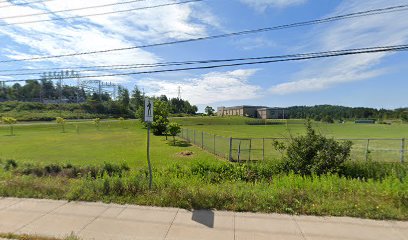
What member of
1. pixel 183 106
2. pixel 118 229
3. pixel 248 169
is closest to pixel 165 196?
pixel 118 229

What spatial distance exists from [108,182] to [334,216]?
515cm

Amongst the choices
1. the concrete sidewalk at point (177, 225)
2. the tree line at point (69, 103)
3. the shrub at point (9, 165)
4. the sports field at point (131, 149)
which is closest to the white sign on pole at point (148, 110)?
the concrete sidewalk at point (177, 225)

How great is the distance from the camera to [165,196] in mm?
5820

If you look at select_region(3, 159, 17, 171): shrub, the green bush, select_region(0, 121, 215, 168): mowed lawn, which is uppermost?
the green bush

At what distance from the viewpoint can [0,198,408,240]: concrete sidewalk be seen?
4.43m

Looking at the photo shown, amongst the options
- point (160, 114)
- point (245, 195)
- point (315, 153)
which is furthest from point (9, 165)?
point (160, 114)

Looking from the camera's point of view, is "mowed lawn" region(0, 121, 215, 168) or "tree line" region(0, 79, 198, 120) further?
"tree line" region(0, 79, 198, 120)

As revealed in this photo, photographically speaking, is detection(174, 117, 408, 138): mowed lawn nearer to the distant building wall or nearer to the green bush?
the green bush

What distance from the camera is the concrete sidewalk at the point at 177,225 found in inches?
174

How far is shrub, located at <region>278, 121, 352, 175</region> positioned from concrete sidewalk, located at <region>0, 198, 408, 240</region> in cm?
569

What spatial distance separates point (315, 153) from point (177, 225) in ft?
25.5

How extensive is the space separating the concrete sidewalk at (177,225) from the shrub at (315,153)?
5689mm

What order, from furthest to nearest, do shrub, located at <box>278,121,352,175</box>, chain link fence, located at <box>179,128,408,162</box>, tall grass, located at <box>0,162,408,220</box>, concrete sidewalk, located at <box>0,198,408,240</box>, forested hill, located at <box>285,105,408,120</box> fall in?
forested hill, located at <box>285,105,408,120</box>
chain link fence, located at <box>179,128,408,162</box>
shrub, located at <box>278,121,352,175</box>
tall grass, located at <box>0,162,408,220</box>
concrete sidewalk, located at <box>0,198,408,240</box>

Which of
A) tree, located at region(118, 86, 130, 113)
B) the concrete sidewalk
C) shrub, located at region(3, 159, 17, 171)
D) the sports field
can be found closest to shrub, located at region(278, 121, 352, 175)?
the sports field
